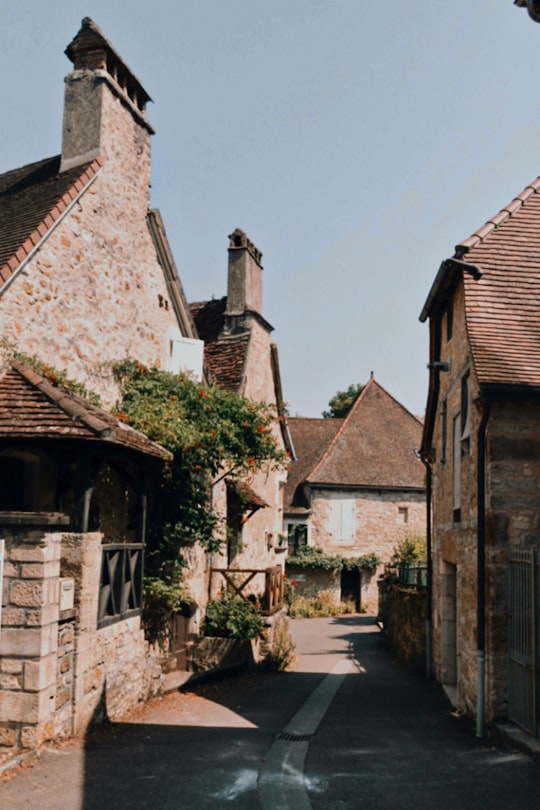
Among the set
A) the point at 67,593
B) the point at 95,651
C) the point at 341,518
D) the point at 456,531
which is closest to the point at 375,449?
the point at 341,518

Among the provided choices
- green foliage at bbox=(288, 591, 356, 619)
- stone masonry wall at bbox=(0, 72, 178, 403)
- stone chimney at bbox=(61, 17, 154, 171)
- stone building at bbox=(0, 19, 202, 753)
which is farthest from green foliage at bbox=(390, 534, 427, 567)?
stone chimney at bbox=(61, 17, 154, 171)

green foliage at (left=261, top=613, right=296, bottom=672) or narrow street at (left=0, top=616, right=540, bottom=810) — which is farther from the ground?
narrow street at (left=0, top=616, right=540, bottom=810)

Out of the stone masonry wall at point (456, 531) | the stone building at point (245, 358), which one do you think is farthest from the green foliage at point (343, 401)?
the stone masonry wall at point (456, 531)

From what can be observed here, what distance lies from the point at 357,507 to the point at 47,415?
24.4 m

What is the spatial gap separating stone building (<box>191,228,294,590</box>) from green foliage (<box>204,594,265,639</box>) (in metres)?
2.18

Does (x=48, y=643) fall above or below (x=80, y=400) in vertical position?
below

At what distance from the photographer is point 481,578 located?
384 inches

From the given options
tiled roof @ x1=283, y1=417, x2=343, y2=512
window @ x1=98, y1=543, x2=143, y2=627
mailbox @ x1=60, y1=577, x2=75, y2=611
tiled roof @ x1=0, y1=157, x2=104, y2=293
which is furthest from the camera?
tiled roof @ x1=283, y1=417, x2=343, y2=512

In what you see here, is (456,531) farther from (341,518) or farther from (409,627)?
(341,518)

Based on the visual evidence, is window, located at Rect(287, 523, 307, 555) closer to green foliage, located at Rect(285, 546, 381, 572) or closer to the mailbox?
green foliage, located at Rect(285, 546, 381, 572)

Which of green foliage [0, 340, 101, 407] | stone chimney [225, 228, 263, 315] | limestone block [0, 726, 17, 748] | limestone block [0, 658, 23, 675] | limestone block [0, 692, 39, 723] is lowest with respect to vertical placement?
limestone block [0, 726, 17, 748]

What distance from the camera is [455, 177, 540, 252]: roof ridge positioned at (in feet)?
37.4

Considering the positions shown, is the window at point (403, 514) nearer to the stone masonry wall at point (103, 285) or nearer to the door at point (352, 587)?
the door at point (352, 587)

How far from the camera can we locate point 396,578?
2267 cm
